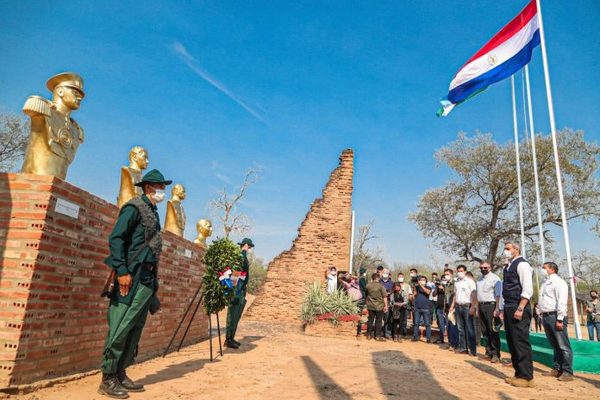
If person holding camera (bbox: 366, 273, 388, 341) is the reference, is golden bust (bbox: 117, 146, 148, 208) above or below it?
above

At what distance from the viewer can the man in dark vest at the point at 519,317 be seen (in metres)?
5.14

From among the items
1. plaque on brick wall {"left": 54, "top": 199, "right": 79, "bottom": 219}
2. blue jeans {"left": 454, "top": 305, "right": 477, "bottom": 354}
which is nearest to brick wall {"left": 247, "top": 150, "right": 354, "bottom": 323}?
blue jeans {"left": 454, "top": 305, "right": 477, "bottom": 354}

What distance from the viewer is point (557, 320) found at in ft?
19.8

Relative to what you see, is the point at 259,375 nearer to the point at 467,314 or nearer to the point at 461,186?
the point at 467,314

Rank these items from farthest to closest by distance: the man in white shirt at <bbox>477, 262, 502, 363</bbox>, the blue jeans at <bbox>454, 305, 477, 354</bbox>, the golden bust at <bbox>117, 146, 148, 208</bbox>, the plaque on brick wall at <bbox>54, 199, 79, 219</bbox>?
the blue jeans at <bbox>454, 305, 477, 354</bbox>, the man in white shirt at <bbox>477, 262, 502, 363</bbox>, the golden bust at <bbox>117, 146, 148, 208</bbox>, the plaque on brick wall at <bbox>54, 199, 79, 219</bbox>

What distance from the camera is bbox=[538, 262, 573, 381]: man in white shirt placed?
598 centimetres

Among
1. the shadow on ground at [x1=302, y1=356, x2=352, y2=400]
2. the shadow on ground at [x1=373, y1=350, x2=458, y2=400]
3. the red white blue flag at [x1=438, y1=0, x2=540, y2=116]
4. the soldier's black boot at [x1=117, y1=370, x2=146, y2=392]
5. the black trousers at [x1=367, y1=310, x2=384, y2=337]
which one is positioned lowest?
the shadow on ground at [x1=373, y1=350, x2=458, y2=400]

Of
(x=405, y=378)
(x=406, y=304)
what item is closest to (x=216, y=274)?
(x=405, y=378)

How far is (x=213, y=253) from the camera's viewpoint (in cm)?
605

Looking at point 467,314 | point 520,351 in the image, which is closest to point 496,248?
point 467,314

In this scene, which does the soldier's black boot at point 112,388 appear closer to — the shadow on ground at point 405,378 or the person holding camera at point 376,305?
the shadow on ground at point 405,378

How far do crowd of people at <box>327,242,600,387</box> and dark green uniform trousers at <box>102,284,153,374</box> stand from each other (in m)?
4.66

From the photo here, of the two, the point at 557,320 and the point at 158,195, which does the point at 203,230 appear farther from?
the point at 557,320

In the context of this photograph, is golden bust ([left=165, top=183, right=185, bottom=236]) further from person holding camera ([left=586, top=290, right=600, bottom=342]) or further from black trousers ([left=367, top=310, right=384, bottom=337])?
person holding camera ([left=586, top=290, right=600, bottom=342])
